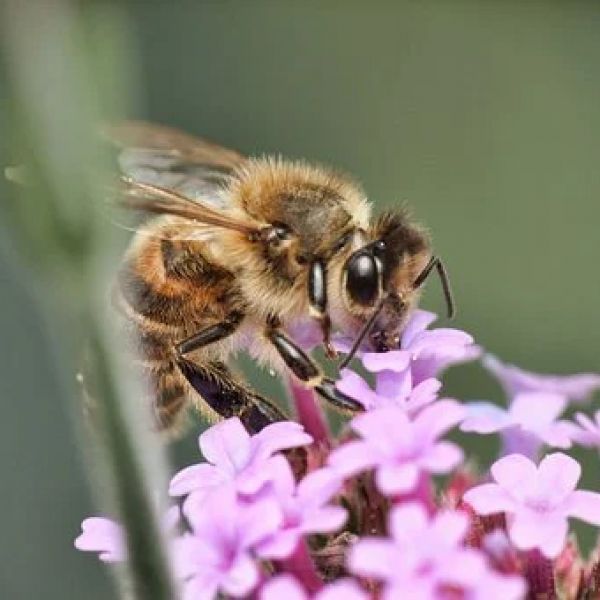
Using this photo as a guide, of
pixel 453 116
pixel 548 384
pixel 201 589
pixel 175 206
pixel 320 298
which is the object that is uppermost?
pixel 175 206

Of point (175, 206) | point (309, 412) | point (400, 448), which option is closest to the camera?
Result: point (400, 448)

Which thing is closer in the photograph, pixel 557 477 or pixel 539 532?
pixel 539 532

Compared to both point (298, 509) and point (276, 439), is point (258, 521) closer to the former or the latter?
point (298, 509)

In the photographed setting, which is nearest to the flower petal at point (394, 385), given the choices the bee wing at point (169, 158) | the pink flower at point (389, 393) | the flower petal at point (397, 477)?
the pink flower at point (389, 393)

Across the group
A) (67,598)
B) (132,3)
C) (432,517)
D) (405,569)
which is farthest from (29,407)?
(405,569)

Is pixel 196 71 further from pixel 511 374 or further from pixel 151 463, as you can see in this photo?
pixel 151 463

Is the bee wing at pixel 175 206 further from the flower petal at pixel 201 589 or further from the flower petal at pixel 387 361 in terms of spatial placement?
the flower petal at pixel 201 589

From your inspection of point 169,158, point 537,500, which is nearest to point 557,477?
point 537,500
